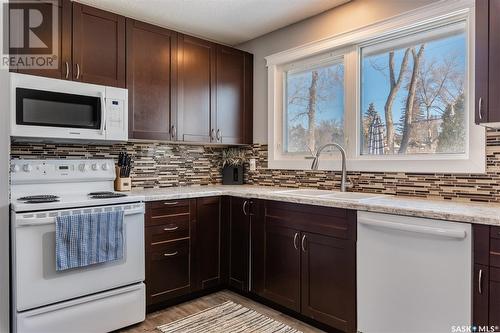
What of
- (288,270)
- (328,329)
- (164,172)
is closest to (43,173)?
(164,172)

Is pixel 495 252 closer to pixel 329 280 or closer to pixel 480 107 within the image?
→ pixel 480 107

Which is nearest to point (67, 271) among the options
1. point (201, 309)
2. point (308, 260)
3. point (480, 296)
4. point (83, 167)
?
point (83, 167)

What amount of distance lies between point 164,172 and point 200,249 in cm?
88

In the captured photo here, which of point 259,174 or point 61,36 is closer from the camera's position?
point 61,36

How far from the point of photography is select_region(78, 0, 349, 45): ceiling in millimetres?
2754

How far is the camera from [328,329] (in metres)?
2.27

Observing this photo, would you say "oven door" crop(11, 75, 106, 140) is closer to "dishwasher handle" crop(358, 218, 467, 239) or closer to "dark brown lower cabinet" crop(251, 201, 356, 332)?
"dark brown lower cabinet" crop(251, 201, 356, 332)

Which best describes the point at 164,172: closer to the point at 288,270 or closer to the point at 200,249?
the point at 200,249

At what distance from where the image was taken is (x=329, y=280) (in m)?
2.21

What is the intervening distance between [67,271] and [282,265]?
140 cm

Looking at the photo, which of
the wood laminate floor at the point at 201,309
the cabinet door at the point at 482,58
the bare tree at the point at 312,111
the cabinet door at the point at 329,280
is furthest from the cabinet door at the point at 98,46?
the cabinet door at the point at 482,58

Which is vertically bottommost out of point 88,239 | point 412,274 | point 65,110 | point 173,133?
point 412,274

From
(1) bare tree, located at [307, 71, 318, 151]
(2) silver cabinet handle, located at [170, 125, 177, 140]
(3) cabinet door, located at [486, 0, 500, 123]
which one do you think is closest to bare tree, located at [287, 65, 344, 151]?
(1) bare tree, located at [307, 71, 318, 151]

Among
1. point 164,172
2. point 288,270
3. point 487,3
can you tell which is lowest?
point 288,270
